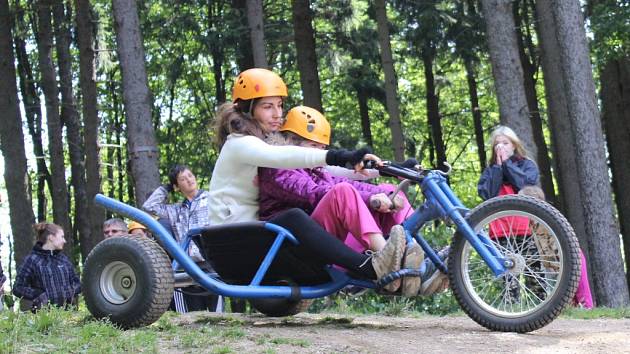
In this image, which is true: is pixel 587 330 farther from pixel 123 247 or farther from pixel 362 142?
pixel 362 142

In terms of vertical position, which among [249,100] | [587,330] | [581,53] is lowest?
[587,330]

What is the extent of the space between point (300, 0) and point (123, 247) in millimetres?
11282

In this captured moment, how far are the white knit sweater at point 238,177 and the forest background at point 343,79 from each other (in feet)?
17.3

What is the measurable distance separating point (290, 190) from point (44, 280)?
4.02 metres

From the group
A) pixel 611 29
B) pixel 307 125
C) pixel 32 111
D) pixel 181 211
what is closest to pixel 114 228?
pixel 181 211

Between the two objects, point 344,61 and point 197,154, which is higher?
point 344,61

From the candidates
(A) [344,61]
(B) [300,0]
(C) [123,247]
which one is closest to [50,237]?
(C) [123,247]

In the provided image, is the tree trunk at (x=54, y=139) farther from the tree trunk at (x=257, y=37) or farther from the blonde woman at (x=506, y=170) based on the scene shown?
the blonde woman at (x=506, y=170)

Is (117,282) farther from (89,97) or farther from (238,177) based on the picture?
(89,97)

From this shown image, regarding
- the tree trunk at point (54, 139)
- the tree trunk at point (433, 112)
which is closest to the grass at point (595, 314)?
the tree trunk at point (54, 139)

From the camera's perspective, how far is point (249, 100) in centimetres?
650

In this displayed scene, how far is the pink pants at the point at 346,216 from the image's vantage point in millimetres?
5898

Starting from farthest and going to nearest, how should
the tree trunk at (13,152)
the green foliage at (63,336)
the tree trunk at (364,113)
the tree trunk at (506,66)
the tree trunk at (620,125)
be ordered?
the tree trunk at (364,113)
the tree trunk at (620,125)
the tree trunk at (13,152)
the tree trunk at (506,66)
the green foliage at (63,336)

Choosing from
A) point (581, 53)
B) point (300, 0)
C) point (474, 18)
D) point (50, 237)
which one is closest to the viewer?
point (50, 237)
